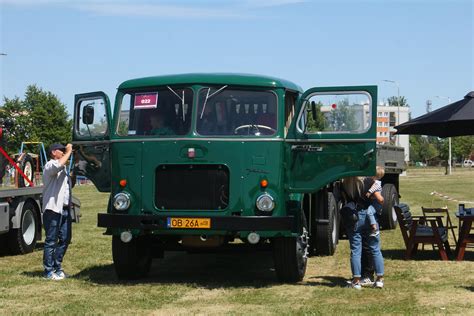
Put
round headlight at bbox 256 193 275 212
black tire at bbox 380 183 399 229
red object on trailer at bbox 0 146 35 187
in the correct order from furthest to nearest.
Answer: black tire at bbox 380 183 399 229
red object on trailer at bbox 0 146 35 187
round headlight at bbox 256 193 275 212

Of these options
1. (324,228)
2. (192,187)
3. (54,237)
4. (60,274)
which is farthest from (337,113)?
(60,274)

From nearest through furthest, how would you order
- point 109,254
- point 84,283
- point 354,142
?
1. point 354,142
2. point 84,283
3. point 109,254

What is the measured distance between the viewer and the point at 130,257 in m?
10.1

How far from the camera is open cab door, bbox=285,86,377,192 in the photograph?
367 inches

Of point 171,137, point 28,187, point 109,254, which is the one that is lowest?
point 109,254

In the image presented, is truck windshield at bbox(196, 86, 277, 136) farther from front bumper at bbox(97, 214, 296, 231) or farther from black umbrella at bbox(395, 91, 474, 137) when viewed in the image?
black umbrella at bbox(395, 91, 474, 137)

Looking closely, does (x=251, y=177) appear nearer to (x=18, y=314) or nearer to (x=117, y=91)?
(x=117, y=91)

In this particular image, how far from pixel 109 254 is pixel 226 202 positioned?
4344 millimetres

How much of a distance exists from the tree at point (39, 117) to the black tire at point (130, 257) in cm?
5492

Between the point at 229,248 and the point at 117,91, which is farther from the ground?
the point at 117,91

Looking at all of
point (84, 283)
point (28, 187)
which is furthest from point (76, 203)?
point (84, 283)

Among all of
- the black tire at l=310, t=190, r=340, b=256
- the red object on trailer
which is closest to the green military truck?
the black tire at l=310, t=190, r=340, b=256

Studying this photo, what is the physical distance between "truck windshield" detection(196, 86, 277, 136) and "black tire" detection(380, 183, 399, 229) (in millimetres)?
8057

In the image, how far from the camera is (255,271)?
11.3 meters
